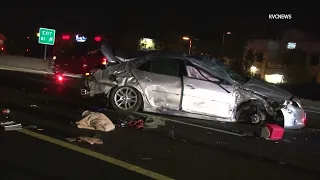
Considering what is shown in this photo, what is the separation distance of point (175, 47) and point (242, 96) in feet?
131

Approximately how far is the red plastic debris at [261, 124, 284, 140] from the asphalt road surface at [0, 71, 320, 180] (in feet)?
0.61

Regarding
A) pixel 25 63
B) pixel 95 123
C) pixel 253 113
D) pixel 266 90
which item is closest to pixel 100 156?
pixel 95 123

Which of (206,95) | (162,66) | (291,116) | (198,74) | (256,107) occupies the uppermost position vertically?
(162,66)

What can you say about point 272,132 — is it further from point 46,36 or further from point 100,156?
point 46,36

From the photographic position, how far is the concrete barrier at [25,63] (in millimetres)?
28438

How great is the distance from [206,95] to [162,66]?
130 cm

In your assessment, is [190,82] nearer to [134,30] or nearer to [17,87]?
[17,87]

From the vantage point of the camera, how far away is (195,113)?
30.0ft

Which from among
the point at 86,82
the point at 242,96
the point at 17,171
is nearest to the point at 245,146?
the point at 242,96

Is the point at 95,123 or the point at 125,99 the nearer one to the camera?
the point at 95,123

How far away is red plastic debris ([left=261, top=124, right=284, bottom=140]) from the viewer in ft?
25.8

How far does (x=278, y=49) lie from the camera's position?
53.2 metres

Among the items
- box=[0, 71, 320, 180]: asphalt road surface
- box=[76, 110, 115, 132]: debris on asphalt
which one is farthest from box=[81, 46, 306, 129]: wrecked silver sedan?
box=[76, 110, 115, 132]: debris on asphalt

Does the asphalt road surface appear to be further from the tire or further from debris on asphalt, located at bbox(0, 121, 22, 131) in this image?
the tire
